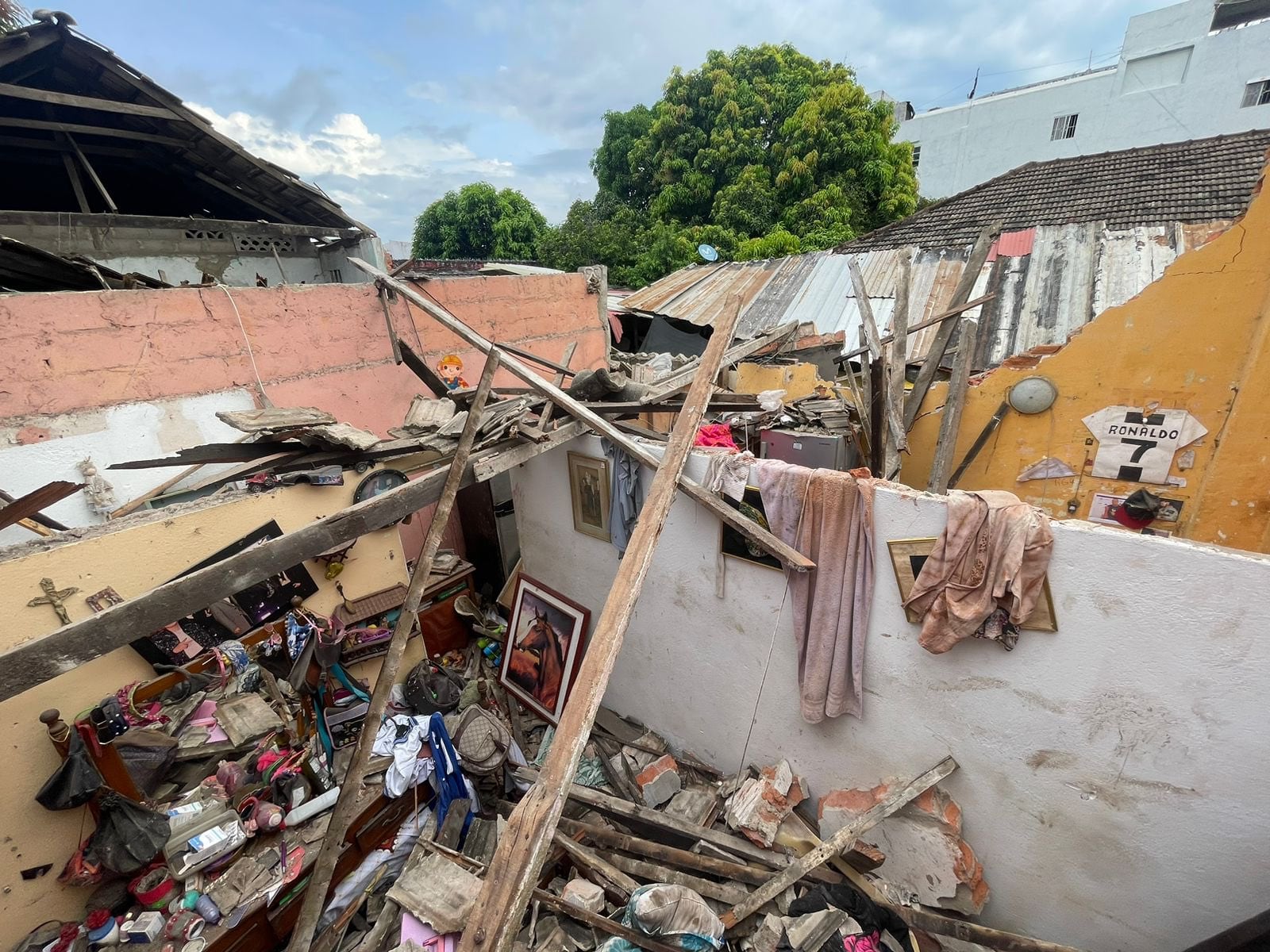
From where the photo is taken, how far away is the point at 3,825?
11.5 ft

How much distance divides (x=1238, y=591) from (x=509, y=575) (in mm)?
7195

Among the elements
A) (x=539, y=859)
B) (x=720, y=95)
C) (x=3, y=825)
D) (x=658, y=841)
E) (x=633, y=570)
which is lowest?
(x=658, y=841)

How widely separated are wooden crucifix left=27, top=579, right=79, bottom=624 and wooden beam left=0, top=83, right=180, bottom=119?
604 centimetres

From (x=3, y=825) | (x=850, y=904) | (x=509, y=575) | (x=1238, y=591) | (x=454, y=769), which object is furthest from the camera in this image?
(x=509, y=575)

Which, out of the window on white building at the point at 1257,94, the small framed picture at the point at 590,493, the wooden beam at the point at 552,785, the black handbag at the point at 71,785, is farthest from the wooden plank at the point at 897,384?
the window on white building at the point at 1257,94

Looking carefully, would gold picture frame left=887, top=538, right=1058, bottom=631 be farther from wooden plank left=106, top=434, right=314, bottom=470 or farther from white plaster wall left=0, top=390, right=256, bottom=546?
white plaster wall left=0, top=390, right=256, bottom=546

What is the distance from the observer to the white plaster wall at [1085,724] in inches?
115

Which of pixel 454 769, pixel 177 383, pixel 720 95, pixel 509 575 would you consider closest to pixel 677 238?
pixel 720 95

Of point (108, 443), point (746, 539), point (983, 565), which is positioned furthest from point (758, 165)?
point (108, 443)

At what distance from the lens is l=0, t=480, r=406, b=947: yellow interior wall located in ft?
11.6

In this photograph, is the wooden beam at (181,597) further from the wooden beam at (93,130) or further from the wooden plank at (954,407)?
the wooden beam at (93,130)

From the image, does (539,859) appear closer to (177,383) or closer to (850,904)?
(850,904)

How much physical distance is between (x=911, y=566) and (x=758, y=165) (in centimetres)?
1913

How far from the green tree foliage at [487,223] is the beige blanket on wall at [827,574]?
97.6 feet
